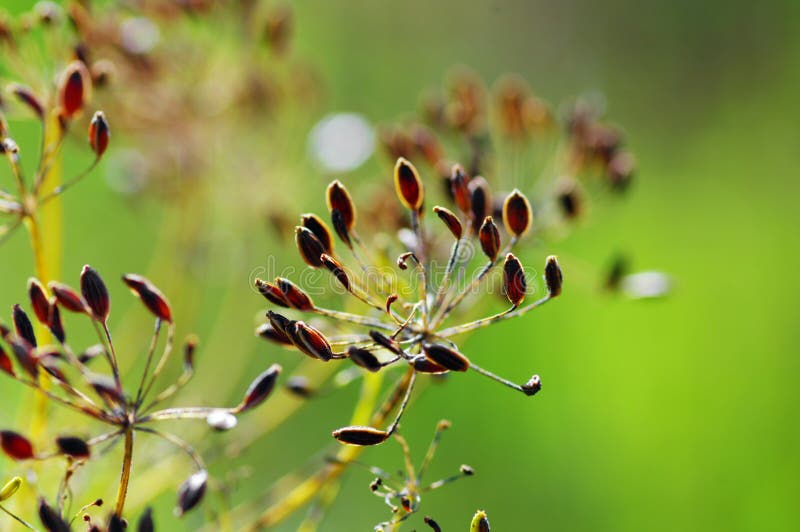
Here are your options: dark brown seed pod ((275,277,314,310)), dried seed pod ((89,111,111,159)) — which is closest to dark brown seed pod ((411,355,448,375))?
dark brown seed pod ((275,277,314,310))

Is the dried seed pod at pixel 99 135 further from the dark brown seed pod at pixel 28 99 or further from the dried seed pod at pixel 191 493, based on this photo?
the dried seed pod at pixel 191 493

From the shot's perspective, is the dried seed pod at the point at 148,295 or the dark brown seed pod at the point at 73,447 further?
the dried seed pod at the point at 148,295

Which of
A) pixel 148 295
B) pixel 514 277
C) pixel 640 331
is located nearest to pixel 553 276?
pixel 514 277

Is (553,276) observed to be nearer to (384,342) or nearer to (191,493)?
(384,342)

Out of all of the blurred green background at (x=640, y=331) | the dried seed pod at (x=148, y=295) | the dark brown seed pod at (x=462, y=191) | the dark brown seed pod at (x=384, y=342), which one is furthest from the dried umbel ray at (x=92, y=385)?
the blurred green background at (x=640, y=331)

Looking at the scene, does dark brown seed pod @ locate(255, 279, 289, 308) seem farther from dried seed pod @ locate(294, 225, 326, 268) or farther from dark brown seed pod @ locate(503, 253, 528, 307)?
dark brown seed pod @ locate(503, 253, 528, 307)
